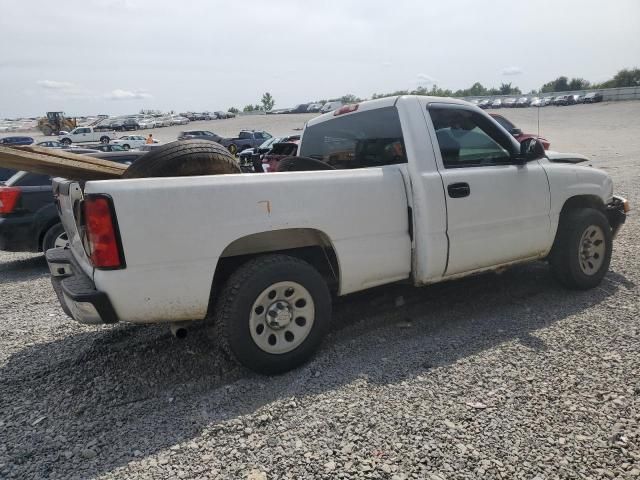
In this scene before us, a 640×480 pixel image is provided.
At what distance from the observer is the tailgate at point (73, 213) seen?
3.03 metres

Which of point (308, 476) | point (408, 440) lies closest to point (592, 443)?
point (408, 440)

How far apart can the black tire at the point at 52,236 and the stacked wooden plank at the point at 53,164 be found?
11.0ft

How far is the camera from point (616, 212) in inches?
203

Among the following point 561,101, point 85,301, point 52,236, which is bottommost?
point 52,236

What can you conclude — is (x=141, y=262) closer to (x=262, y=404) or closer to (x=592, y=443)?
(x=262, y=404)

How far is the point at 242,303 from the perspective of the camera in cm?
312

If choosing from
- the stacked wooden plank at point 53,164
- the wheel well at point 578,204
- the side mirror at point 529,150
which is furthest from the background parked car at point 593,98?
the stacked wooden plank at point 53,164

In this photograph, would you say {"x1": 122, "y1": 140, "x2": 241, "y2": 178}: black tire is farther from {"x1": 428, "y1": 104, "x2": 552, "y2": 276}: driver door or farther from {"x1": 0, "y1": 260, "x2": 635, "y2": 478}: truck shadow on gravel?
{"x1": 428, "y1": 104, "x2": 552, "y2": 276}: driver door

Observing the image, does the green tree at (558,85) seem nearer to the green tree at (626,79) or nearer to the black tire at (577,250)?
the green tree at (626,79)

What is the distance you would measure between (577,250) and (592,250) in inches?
12.3

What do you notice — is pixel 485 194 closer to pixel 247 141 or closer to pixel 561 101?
pixel 247 141

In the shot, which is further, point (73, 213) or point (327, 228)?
point (327, 228)

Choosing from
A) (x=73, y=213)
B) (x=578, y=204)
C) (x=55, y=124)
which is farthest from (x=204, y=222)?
(x=55, y=124)

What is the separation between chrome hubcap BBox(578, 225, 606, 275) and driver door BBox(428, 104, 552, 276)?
0.54 meters
